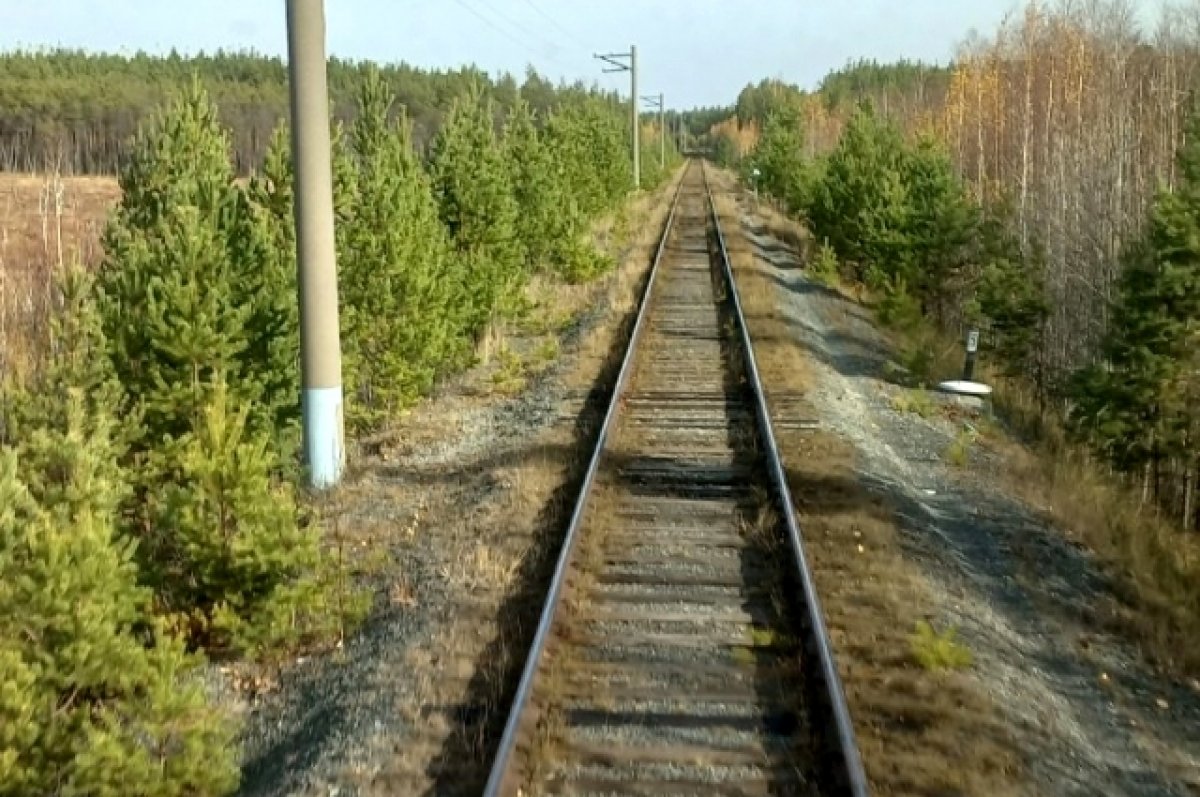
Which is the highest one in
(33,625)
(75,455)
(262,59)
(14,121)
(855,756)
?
(262,59)

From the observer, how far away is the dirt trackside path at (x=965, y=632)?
571cm

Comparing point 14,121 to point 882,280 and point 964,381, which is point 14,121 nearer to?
point 882,280

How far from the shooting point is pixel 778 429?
41.2 ft

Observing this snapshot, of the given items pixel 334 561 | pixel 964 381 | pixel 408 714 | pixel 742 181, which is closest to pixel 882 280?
pixel 964 381

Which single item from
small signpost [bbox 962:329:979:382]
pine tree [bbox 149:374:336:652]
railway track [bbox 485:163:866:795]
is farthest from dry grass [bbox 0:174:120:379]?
small signpost [bbox 962:329:979:382]

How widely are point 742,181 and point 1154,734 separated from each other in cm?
9567

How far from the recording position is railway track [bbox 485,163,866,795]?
536 cm

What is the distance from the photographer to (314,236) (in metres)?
10.1

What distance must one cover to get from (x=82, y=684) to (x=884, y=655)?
12.9 feet

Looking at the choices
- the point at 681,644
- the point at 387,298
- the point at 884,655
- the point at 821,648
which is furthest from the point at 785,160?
the point at 821,648

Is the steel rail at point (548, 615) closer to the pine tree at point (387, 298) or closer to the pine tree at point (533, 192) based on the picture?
the pine tree at point (387, 298)

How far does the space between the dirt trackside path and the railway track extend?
262mm

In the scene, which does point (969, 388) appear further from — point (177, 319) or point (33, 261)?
point (33, 261)

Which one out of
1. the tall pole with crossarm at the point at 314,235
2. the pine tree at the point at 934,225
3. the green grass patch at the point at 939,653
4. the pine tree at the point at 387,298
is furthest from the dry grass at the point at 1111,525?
the pine tree at the point at 934,225
